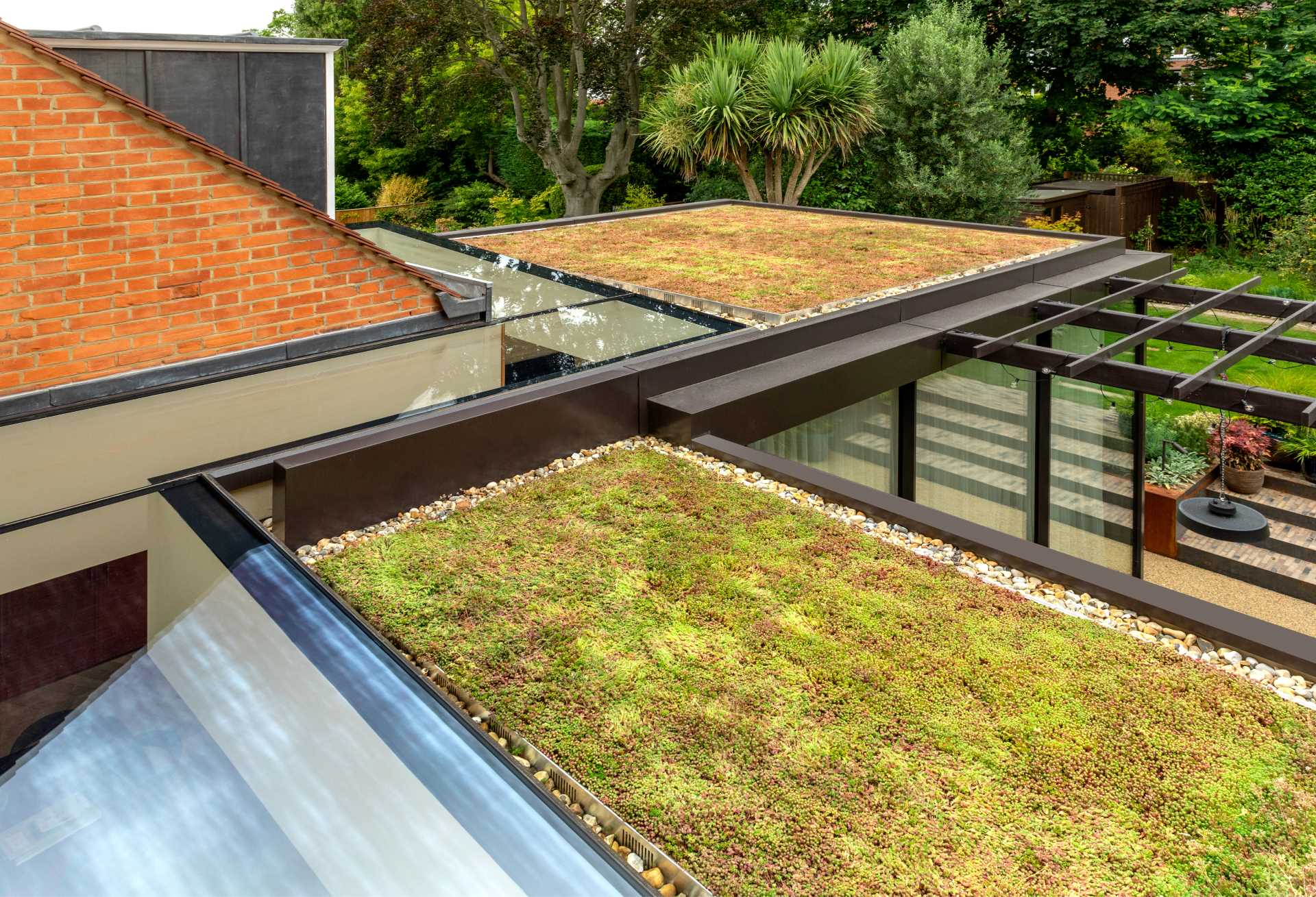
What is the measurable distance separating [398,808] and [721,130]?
12.6 m

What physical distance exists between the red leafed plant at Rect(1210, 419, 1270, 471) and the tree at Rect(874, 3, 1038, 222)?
18.8 feet

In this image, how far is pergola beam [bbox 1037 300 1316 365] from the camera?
7.13m

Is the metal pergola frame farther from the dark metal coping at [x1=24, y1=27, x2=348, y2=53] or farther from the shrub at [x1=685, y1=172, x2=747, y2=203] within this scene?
the shrub at [x1=685, y1=172, x2=747, y2=203]

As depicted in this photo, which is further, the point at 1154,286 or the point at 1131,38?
the point at 1131,38

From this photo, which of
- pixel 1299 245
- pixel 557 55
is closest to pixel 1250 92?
pixel 1299 245

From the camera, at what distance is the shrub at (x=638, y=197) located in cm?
2175

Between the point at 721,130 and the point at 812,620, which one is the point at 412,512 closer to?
the point at 812,620

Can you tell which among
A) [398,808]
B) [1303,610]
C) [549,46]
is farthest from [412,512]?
[549,46]

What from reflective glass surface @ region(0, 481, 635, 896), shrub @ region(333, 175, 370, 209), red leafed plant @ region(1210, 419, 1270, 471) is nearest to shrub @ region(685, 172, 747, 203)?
red leafed plant @ region(1210, 419, 1270, 471)

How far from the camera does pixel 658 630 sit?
3291 millimetres

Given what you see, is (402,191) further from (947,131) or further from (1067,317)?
(1067,317)

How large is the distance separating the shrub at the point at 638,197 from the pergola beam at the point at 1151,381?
15.9m

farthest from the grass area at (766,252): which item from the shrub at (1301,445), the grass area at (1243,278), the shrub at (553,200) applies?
the shrub at (553,200)

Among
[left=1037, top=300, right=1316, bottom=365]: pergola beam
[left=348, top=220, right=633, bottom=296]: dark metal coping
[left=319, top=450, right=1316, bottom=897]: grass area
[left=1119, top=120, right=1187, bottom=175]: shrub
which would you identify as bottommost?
[left=319, top=450, right=1316, bottom=897]: grass area
